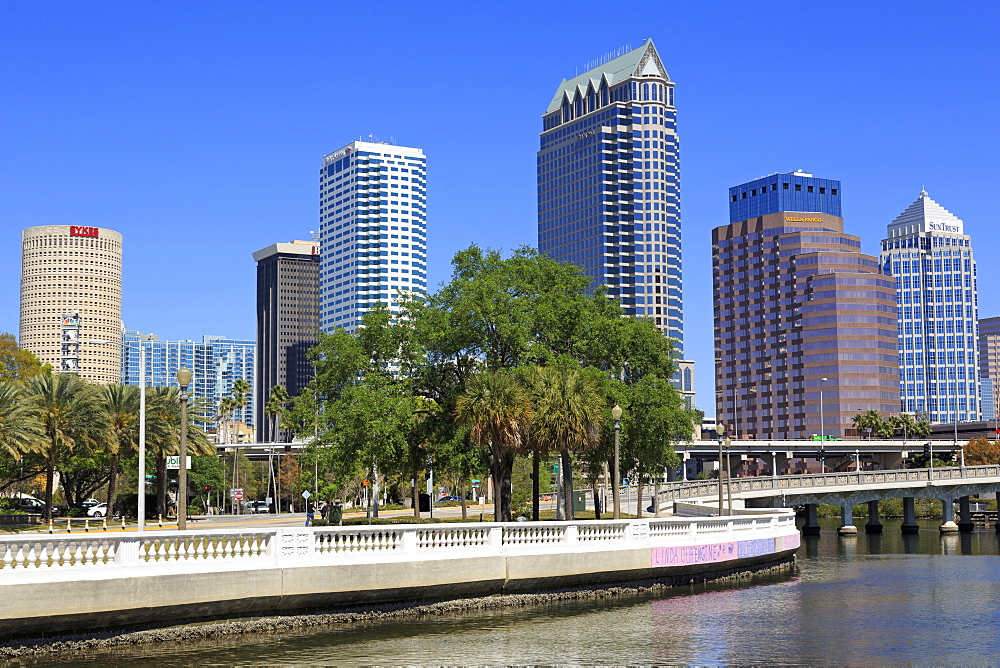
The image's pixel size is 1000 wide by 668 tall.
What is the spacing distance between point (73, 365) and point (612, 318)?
27419mm

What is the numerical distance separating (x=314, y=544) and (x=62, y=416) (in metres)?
51.1

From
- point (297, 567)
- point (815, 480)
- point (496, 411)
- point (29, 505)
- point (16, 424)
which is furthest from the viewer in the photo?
point (29, 505)

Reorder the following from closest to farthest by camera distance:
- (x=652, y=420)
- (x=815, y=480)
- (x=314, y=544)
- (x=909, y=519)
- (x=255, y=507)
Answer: (x=314, y=544), (x=652, y=420), (x=815, y=480), (x=909, y=519), (x=255, y=507)

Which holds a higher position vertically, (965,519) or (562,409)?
(562,409)

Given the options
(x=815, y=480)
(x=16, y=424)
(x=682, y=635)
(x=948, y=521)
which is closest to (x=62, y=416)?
(x=16, y=424)

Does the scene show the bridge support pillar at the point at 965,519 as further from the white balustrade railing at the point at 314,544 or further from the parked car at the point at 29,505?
the parked car at the point at 29,505

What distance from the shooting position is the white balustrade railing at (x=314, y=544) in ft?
80.9

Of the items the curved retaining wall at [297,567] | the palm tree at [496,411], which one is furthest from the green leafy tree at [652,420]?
the curved retaining wall at [297,567]

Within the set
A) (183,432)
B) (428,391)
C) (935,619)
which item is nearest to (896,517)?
(428,391)

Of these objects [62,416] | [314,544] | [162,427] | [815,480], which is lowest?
[815,480]

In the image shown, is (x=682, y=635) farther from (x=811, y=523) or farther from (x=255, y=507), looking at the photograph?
(x=255, y=507)

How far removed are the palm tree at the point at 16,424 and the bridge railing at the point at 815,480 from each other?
154 ft

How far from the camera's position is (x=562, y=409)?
43.6m

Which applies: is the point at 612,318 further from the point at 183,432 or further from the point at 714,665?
the point at 714,665
